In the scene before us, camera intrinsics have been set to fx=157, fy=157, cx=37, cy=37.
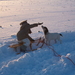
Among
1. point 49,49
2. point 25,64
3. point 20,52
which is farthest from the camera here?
point 20,52

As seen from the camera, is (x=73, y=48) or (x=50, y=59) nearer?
(x=50, y=59)

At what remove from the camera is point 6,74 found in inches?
180

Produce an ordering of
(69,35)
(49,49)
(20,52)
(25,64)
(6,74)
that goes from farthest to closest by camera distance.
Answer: (69,35)
(20,52)
(49,49)
(25,64)
(6,74)

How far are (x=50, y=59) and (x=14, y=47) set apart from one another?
1.74m

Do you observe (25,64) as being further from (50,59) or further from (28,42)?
(28,42)

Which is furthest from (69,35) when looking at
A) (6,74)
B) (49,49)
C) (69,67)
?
(6,74)

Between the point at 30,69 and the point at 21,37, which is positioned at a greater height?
the point at 21,37

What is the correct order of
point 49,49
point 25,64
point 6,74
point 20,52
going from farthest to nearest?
1. point 20,52
2. point 49,49
3. point 25,64
4. point 6,74

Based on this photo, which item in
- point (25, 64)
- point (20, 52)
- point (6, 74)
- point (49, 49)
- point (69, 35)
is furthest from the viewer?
point (69, 35)

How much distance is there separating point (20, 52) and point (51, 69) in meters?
2.18

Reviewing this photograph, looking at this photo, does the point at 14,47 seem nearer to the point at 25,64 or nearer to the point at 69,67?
the point at 25,64

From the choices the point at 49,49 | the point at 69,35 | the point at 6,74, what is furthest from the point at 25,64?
the point at 69,35

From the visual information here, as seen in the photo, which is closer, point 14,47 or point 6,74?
Answer: point 6,74

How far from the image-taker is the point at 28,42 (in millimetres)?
6355
